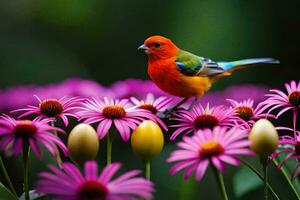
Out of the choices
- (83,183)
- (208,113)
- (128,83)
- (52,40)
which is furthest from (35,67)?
(83,183)

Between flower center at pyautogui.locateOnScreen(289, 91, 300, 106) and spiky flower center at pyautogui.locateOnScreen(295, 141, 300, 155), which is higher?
flower center at pyautogui.locateOnScreen(289, 91, 300, 106)

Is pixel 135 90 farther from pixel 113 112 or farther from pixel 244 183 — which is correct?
pixel 113 112

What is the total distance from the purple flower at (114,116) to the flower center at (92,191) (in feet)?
0.42

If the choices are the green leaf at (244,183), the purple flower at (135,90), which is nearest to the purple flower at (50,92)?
the purple flower at (135,90)

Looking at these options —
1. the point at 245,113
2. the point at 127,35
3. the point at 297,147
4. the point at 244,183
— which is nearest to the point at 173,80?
the point at 244,183

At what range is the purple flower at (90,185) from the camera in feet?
1.54

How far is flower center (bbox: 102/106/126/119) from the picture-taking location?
0.66 m

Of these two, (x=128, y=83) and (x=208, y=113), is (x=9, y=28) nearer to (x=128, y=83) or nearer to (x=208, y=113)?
(x=128, y=83)

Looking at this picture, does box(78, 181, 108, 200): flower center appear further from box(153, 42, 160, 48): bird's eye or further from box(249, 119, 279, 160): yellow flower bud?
box(153, 42, 160, 48): bird's eye

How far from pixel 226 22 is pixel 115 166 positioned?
1431 mm

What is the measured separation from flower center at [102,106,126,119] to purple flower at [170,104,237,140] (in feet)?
0.18

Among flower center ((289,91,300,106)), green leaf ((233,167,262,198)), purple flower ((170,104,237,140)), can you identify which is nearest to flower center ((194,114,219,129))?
purple flower ((170,104,237,140))

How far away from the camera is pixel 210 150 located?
52cm

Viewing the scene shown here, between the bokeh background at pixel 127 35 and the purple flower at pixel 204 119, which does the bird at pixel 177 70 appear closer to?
the purple flower at pixel 204 119
